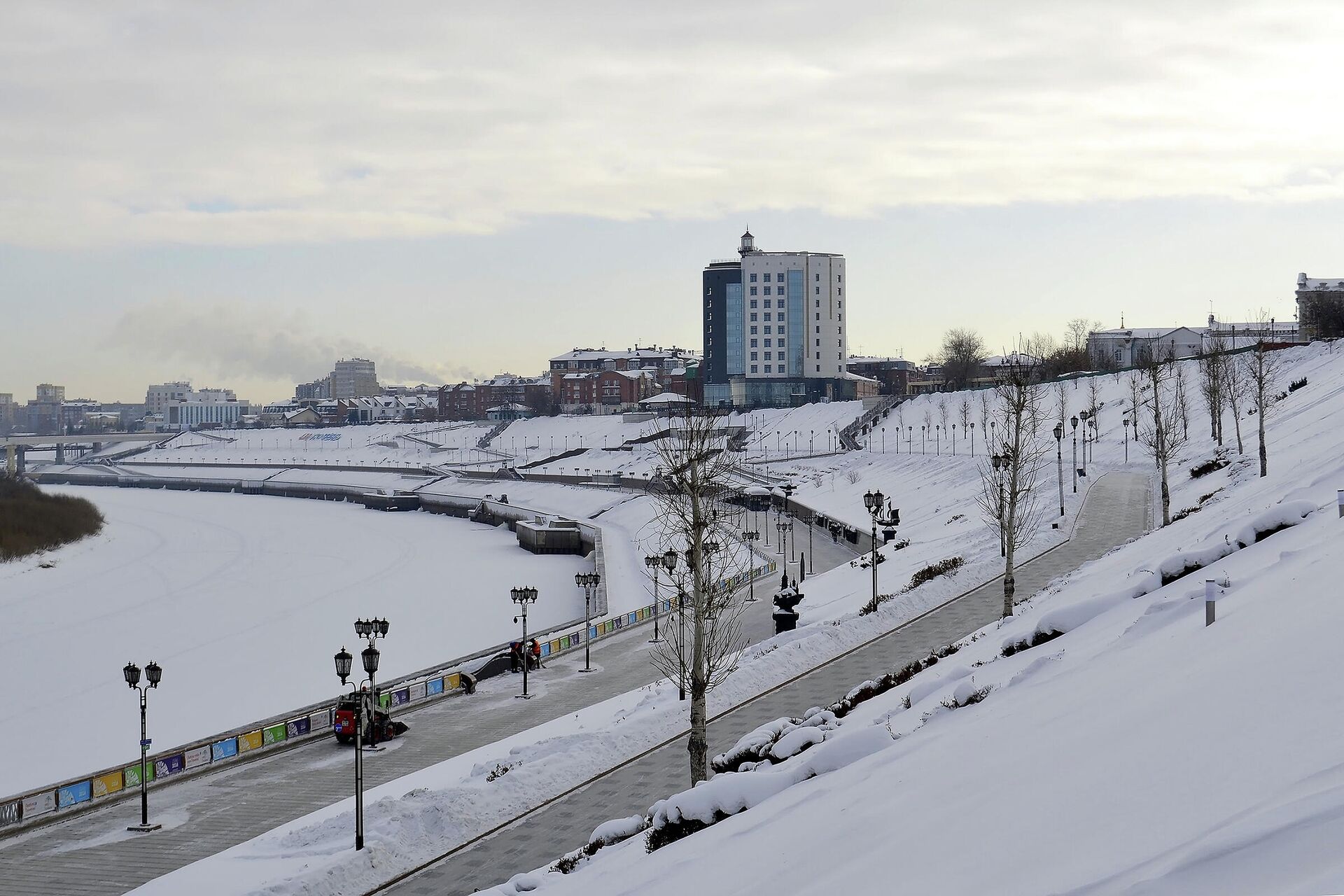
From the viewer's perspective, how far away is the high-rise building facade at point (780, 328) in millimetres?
126688

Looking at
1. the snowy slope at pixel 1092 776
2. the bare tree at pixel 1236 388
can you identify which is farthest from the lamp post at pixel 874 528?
the bare tree at pixel 1236 388

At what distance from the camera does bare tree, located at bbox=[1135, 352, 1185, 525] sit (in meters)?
35.2

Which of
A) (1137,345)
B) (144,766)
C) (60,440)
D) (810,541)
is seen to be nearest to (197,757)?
(144,766)

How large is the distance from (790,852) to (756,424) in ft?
346

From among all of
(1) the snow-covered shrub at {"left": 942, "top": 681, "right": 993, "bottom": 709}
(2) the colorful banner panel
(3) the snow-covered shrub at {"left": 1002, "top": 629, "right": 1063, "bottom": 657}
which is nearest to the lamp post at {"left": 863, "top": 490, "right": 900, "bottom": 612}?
(3) the snow-covered shrub at {"left": 1002, "top": 629, "right": 1063, "bottom": 657}

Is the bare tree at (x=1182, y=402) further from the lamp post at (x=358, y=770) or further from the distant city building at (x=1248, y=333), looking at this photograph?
the lamp post at (x=358, y=770)

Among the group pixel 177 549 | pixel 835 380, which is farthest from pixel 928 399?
pixel 177 549

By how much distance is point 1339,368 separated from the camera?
55719 millimetres

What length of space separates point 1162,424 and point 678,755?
103ft

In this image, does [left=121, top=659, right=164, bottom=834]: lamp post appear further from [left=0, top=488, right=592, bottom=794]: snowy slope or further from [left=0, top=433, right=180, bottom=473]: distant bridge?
[left=0, top=433, right=180, bottom=473]: distant bridge

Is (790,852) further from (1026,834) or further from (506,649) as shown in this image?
(506,649)

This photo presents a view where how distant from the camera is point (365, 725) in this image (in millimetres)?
21812

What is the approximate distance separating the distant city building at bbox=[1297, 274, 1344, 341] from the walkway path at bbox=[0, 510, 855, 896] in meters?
69.9

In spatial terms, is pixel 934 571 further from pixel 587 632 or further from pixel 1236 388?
pixel 1236 388
